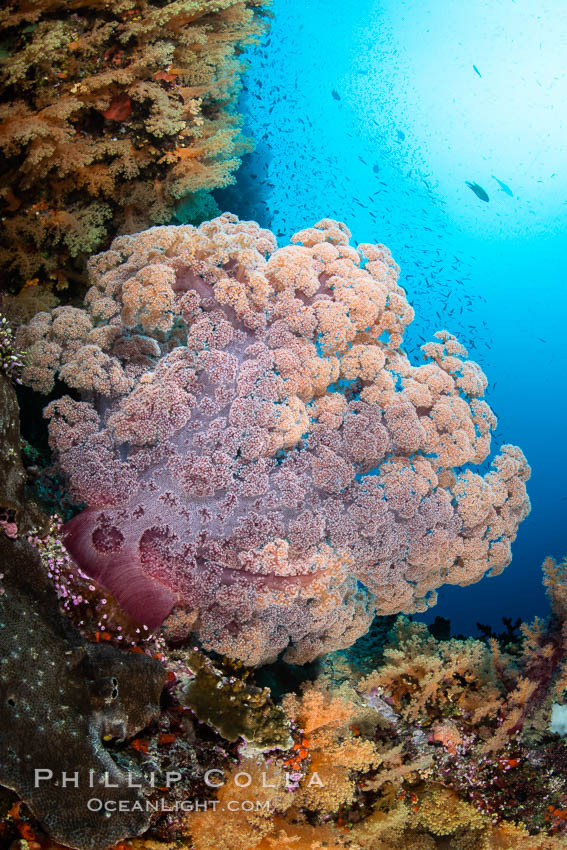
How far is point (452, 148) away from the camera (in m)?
13.5

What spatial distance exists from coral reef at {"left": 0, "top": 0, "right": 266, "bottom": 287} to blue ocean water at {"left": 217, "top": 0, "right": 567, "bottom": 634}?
4.72 meters

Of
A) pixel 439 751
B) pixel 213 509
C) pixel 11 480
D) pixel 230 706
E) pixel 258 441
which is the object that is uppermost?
pixel 258 441

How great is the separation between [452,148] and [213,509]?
45.0ft

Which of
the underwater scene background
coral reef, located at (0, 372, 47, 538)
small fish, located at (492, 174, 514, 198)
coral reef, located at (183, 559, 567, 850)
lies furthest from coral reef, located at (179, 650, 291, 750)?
small fish, located at (492, 174, 514, 198)

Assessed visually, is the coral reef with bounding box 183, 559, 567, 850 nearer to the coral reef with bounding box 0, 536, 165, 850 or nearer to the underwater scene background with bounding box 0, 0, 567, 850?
the underwater scene background with bounding box 0, 0, 567, 850

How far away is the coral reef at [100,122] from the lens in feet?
14.7

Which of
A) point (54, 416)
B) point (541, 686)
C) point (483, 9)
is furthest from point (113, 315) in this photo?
point (483, 9)

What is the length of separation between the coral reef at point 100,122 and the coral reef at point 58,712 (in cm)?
334

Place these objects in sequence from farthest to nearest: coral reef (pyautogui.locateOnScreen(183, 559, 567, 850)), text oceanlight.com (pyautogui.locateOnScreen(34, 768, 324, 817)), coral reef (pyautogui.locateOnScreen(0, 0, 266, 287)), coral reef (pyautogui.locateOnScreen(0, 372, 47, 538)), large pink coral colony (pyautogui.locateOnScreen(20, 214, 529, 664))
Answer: coral reef (pyautogui.locateOnScreen(0, 0, 266, 287)) → coral reef (pyautogui.locateOnScreen(183, 559, 567, 850)) → large pink coral colony (pyautogui.locateOnScreen(20, 214, 529, 664)) → coral reef (pyautogui.locateOnScreen(0, 372, 47, 538)) → text oceanlight.com (pyautogui.locateOnScreen(34, 768, 324, 817))

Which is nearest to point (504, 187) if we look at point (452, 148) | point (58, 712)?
point (452, 148)

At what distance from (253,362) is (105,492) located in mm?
1490

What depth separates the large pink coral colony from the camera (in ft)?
12.0

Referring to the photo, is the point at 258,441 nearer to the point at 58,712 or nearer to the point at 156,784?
the point at 58,712

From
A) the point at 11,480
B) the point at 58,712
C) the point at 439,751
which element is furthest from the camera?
the point at 439,751
